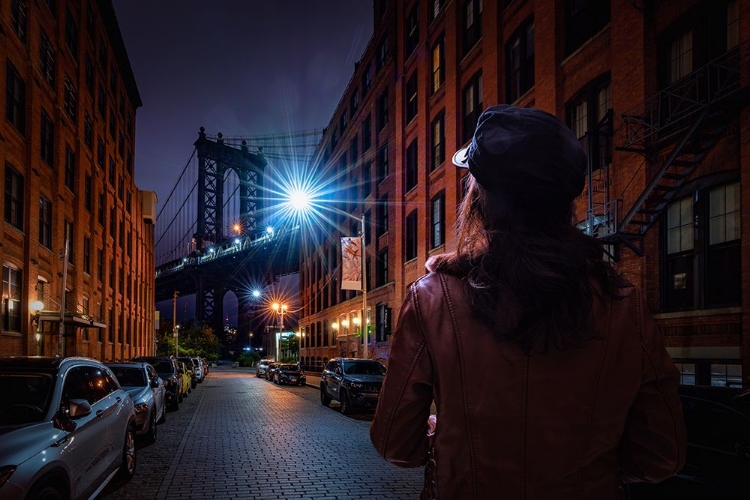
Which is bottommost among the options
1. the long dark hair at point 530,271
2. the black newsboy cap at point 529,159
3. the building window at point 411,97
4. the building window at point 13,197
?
the long dark hair at point 530,271

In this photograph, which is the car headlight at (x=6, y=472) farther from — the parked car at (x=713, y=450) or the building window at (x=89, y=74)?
the building window at (x=89, y=74)

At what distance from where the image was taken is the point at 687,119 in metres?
11.3

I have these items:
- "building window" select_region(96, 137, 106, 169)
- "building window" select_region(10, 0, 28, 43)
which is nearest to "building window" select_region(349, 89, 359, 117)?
"building window" select_region(96, 137, 106, 169)

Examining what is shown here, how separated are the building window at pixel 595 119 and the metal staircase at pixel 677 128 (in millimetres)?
1099

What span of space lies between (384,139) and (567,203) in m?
34.4

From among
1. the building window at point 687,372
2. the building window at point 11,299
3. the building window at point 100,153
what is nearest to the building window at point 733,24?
the building window at point 687,372

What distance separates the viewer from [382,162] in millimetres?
35844

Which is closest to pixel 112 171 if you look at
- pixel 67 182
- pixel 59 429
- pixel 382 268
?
pixel 67 182

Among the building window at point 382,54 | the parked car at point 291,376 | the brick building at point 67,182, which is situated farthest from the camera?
the building window at point 382,54

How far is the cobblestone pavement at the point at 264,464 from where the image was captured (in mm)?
7676

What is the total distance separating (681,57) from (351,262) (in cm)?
1726

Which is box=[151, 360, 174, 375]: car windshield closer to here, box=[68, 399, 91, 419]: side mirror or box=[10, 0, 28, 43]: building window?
box=[10, 0, 28, 43]: building window

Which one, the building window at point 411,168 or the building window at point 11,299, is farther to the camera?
the building window at point 411,168

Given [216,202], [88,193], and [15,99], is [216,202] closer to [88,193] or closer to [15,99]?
[88,193]
